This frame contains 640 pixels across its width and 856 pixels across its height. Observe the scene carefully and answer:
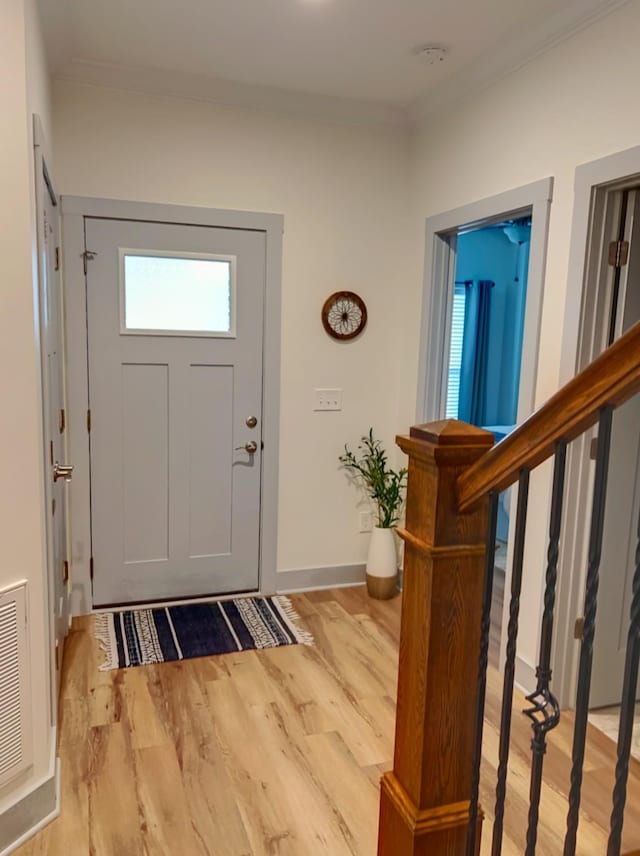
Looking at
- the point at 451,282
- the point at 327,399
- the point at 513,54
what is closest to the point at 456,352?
the point at 451,282

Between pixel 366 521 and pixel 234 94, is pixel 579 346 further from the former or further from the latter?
pixel 234 94

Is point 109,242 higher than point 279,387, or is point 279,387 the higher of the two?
point 109,242

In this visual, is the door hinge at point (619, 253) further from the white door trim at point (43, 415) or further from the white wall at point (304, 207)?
the white door trim at point (43, 415)

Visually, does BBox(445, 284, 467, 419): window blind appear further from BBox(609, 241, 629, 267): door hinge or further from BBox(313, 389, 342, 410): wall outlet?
BBox(609, 241, 629, 267): door hinge

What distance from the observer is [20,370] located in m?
1.77

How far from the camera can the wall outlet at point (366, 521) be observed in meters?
3.87

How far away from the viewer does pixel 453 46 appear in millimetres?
2766

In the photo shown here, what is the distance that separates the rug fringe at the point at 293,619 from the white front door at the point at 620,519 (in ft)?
4.27

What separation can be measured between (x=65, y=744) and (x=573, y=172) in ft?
9.21

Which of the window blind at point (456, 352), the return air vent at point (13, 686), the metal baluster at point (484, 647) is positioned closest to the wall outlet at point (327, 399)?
the return air vent at point (13, 686)

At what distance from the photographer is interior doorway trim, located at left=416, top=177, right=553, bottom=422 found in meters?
2.63

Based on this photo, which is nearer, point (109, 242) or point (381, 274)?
point (109, 242)

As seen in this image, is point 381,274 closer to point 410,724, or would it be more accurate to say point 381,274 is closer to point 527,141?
point 527,141

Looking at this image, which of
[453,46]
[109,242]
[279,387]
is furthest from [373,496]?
[453,46]
